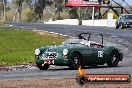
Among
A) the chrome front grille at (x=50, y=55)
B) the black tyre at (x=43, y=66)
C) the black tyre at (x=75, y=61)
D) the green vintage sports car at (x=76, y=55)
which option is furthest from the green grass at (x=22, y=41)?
the black tyre at (x=75, y=61)

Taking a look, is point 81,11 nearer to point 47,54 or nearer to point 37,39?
point 37,39

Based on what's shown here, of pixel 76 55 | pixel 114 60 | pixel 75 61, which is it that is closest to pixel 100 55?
pixel 114 60

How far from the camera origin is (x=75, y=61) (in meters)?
16.6

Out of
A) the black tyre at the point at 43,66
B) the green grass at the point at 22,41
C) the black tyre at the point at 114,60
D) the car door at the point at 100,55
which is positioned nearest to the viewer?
the black tyre at the point at 43,66

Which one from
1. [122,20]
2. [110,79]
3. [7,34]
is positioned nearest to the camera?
[110,79]

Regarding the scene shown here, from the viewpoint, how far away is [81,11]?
436 feet

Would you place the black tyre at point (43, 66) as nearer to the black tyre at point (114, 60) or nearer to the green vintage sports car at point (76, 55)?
the green vintage sports car at point (76, 55)

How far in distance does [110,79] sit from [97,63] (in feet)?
39.5

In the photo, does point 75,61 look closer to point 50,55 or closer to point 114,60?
point 50,55

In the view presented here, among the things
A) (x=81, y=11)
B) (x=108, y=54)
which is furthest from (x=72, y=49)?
(x=81, y=11)

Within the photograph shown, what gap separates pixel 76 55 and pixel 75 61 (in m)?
0.26

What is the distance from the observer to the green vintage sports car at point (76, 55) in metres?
16.5

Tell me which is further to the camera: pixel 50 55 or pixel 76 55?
pixel 76 55

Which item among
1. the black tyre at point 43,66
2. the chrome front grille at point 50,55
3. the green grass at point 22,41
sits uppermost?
the chrome front grille at point 50,55
